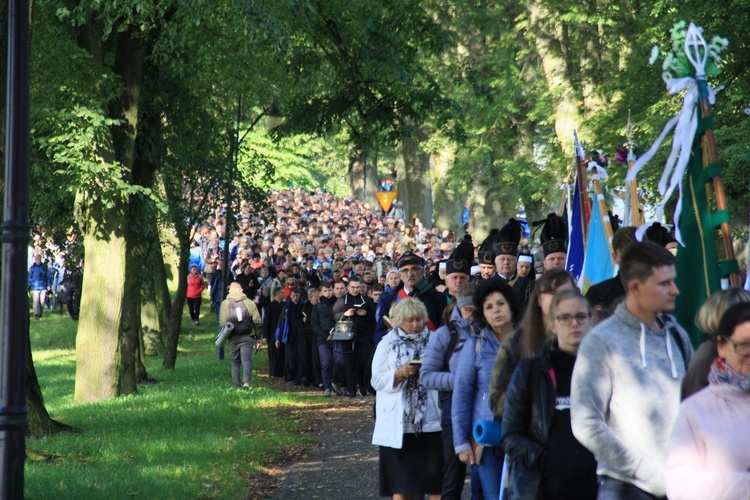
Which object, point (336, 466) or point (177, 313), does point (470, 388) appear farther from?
point (177, 313)

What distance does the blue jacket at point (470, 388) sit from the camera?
7641 mm

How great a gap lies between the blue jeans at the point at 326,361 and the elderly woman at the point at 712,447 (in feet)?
59.3

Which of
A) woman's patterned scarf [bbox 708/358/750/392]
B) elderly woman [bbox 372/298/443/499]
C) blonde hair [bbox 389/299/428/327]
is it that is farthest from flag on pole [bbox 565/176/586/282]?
woman's patterned scarf [bbox 708/358/750/392]

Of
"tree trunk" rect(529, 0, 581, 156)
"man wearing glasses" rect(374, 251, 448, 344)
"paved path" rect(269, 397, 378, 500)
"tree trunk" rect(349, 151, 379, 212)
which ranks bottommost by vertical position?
"paved path" rect(269, 397, 378, 500)

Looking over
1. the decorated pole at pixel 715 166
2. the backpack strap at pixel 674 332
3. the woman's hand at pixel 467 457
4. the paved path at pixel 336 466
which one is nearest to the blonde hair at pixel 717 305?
the backpack strap at pixel 674 332

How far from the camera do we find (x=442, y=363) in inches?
328

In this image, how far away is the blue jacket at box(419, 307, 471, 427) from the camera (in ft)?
26.8

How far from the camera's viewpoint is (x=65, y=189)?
1627 centimetres

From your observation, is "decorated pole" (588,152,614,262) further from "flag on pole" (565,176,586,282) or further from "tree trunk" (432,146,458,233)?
"tree trunk" (432,146,458,233)

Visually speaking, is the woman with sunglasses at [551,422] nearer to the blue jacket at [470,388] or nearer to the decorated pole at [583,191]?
the blue jacket at [470,388]

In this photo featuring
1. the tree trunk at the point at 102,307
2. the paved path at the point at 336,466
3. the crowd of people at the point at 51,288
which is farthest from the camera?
the crowd of people at the point at 51,288

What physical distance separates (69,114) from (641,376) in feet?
38.8

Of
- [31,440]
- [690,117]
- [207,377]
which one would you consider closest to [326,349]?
[207,377]

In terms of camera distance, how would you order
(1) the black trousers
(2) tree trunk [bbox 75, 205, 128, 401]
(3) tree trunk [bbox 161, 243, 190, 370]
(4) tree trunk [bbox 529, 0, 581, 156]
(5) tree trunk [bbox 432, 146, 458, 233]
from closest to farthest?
(1) the black trousers → (2) tree trunk [bbox 75, 205, 128, 401] → (3) tree trunk [bbox 161, 243, 190, 370] → (4) tree trunk [bbox 529, 0, 581, 156] → (5) tree trunk [bbox 432, 146, 458, 233]
